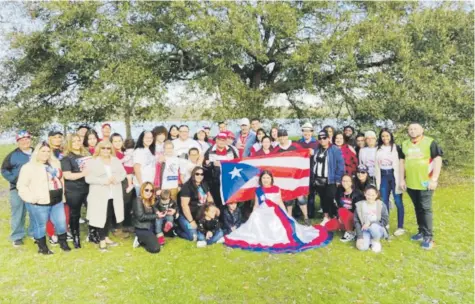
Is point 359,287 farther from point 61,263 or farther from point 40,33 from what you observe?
point 40,33

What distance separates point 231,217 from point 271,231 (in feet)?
3.37

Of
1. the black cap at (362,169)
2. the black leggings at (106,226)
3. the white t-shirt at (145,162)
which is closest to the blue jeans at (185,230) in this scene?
the white t-shirt at (145,162)

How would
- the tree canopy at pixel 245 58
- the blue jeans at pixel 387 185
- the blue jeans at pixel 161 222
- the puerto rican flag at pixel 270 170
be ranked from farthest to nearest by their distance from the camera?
the tree canopy at pixel 245 58 < the puerto rican flag at pixel 270 170 < the blue jeans at pixel 387 185 < the blue jeans at pixel 161 222

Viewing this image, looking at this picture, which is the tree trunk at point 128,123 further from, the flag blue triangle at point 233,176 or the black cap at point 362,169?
the black cap at point 362,169

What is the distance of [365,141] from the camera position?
8766 millimetres

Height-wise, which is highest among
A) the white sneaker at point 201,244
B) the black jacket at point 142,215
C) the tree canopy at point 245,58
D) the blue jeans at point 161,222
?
the tree canopy at point 245,58

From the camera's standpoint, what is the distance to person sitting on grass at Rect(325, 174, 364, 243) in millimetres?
7912

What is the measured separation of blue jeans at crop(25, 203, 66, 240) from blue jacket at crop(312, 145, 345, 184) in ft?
18.5

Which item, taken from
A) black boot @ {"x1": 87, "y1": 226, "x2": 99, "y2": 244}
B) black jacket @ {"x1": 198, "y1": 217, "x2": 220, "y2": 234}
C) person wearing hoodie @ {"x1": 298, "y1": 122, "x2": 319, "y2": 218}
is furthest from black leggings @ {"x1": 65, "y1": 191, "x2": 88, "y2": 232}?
person wearing hoodie @ {"x1": 298, "y1": 122, "x2": 319, "y2": 218}

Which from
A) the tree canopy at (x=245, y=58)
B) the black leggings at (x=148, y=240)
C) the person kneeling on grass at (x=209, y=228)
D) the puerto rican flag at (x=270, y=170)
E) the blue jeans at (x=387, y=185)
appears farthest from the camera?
the tree canopy at (x=245, y=58)

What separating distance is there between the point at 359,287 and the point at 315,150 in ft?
12.1

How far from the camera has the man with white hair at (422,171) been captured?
23.9 feet

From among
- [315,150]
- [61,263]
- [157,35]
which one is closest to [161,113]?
[157,35]

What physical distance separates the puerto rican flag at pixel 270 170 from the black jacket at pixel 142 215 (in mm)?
1618
